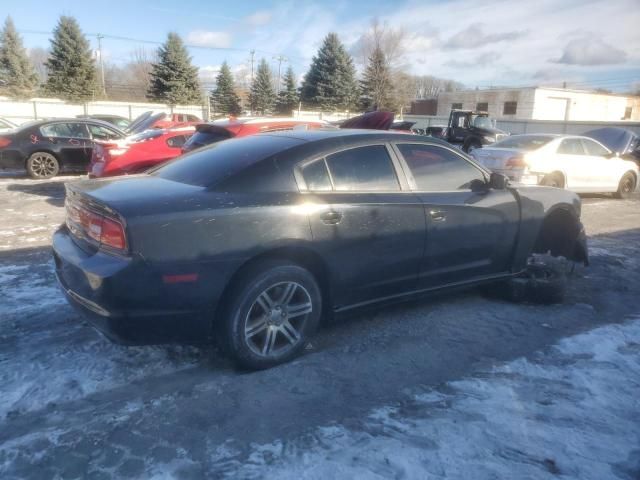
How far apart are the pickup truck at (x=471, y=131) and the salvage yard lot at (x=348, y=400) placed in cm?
1844

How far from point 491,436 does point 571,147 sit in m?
9.43

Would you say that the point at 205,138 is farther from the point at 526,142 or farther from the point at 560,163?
the point at 560,163

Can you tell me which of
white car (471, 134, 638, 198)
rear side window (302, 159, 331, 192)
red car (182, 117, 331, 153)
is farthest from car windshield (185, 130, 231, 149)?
white car (471, 134, 638, 198)

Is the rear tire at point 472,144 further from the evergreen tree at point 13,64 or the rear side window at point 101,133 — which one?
the evergreen tree at point 13,64

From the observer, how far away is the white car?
9469mm

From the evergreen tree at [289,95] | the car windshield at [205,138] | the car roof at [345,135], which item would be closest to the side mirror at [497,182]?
the car roof at [345,135]

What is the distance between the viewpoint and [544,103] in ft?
Answer: 164

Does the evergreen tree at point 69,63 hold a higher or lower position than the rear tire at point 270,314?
higher

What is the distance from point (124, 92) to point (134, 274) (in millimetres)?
70423

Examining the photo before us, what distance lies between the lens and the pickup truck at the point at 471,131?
21578mm

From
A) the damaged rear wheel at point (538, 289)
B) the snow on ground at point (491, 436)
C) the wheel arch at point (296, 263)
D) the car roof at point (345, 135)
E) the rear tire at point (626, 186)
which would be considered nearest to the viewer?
the snow on ground at point (491, 436)

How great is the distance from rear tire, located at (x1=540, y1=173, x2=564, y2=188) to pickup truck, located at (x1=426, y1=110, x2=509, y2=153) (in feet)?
39.2

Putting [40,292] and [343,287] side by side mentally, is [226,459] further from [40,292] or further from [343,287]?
[40,292]

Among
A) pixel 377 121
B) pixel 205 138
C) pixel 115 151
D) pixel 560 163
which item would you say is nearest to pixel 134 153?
pixel 115 151
